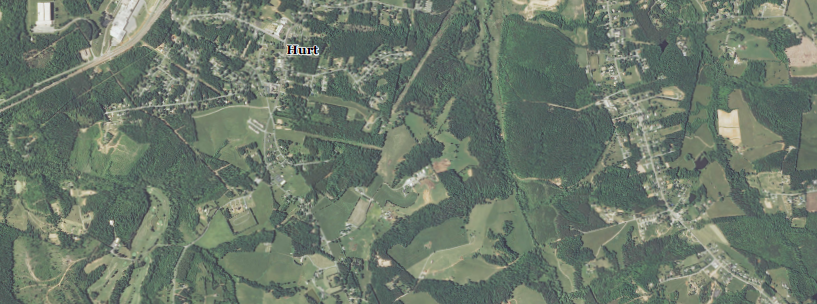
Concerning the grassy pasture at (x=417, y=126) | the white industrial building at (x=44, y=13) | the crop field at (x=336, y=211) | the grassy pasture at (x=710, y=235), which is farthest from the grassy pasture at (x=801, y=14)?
the white industrial building at (x=44, y=13)

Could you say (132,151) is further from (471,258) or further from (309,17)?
(471,258)

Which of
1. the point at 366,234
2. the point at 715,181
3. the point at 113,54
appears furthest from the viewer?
the point at 715,181

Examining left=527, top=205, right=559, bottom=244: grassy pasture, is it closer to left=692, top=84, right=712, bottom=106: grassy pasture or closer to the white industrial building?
left=692, top=84, right=712, bottom=106: grassy pasture

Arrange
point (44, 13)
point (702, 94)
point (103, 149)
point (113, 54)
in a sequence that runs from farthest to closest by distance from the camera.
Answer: point (702, 94) → point (113, 54) → point (103, 149) → point (44, 13)

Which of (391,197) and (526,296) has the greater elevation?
(391,197)

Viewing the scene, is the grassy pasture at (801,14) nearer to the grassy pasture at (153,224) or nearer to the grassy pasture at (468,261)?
the grassy pasture at (468,261)

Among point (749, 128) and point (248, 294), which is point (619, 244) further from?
point (248, 294)

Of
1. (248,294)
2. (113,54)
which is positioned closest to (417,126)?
(248,294)

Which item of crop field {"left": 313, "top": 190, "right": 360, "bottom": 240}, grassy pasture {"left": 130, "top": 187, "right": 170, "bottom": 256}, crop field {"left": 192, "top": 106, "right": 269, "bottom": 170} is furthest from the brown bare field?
grassy pasture {"left": 130, "top": 187, "right": 170, "bottom": 256}
